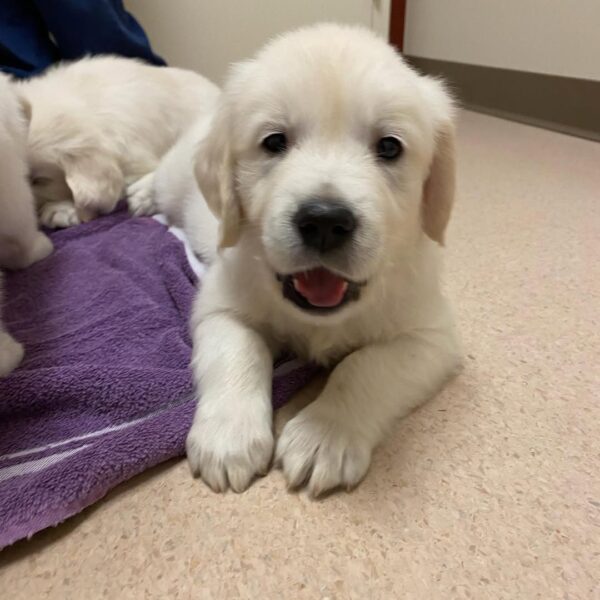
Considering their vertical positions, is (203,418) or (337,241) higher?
(337,241)

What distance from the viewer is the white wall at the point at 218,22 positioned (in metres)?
3.47

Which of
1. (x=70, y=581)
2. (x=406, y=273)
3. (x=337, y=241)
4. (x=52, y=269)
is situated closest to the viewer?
(x=70, y=581)

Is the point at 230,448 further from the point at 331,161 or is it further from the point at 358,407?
the point at 331,161

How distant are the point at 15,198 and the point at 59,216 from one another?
1.56ft

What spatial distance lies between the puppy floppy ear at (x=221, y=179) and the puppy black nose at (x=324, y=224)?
285 millimetres

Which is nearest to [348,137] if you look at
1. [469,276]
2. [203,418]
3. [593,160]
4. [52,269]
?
[203,418]

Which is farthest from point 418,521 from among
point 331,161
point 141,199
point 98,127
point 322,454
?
point 98,127

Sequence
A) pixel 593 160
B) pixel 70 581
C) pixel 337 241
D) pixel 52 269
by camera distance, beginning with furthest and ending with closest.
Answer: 1. pixel 593 160
2. pixel 52 269
3. pixel 337 241
4. pixel 70 581

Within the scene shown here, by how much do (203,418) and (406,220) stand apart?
54 centimetres

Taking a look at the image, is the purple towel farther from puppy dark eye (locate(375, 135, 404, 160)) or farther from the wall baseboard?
the wall baseboard

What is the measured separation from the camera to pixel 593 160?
9.53ft

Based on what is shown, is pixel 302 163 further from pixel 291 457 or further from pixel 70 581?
pixel 70 581

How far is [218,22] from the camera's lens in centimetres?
355

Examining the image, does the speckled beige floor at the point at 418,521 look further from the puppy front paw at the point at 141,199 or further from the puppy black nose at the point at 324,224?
the puppy front paw at the point at 141,199
